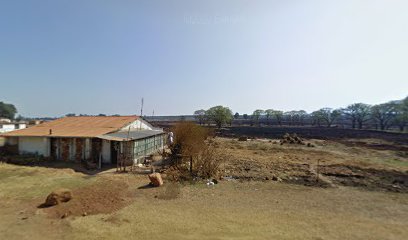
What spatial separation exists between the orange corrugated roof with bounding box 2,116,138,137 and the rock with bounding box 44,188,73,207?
8752 millimetres

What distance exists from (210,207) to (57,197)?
6682 mm

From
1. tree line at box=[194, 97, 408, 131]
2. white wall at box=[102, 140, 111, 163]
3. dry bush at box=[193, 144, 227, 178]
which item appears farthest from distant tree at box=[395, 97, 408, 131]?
white wall at box=[102, 140, 111, 163]

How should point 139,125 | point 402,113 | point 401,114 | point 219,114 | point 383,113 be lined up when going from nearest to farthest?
1. point 139,125
2. point 219,114
3. point 401,114
4. point 402,113
5. point 383,113

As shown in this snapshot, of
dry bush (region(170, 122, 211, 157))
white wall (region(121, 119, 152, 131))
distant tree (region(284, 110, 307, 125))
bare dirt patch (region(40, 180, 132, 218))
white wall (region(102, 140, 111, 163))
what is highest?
distant tree (region(284, 110, 307, 125))

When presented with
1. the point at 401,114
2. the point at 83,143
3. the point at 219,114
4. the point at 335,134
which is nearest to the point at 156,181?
the point at 83,143

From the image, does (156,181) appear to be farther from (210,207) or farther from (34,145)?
(34,145)

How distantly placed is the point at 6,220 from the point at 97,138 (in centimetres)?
1074

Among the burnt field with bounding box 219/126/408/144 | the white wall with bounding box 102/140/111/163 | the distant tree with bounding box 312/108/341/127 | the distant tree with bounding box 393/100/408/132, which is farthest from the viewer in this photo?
the distant tree with bounding box 312/108/341/127

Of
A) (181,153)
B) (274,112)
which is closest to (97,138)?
(181,153)

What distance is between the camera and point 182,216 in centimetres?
1073

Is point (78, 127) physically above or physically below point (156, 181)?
above

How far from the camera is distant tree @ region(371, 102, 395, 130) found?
245 ft

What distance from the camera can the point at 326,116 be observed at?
299ft

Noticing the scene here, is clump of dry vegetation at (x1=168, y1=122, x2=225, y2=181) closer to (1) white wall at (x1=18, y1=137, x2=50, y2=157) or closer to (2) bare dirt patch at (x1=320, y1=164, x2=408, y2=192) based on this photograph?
(2) bare dirt patch at (x1=320, y1=164, x2=408, y2=192)
